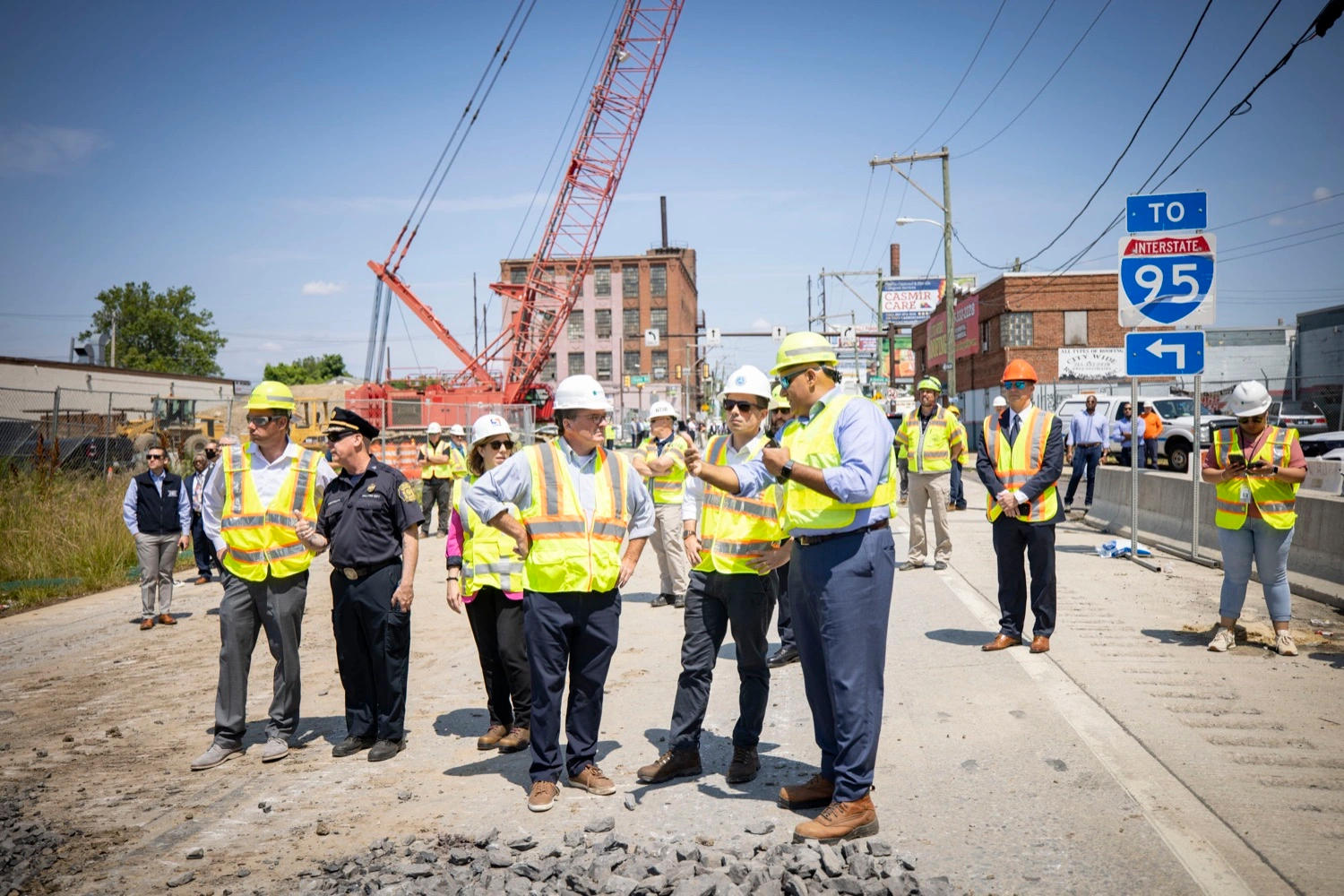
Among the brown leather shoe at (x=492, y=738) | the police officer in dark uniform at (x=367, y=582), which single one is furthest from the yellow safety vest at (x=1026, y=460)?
the police officer in dark uniform at (x=367, y=582)

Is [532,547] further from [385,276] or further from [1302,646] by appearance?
[385,276]

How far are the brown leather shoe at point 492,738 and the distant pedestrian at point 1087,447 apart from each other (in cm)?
1375

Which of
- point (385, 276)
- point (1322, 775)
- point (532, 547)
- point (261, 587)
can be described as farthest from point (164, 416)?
point (1322, 775)

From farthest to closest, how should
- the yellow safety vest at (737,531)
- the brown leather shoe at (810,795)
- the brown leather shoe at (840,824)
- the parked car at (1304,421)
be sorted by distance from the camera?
1. the parked car at (1304,421)
2. the yellow safety vest at (737,531)
3. the brown leather shoe at (810,795)
4. the brown leather shoe at (840,824)

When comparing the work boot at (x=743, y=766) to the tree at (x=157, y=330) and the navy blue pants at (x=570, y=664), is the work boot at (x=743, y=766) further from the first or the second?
the tree at (x=157, y=330)

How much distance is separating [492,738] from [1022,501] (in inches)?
167

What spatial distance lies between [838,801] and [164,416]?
32.6m

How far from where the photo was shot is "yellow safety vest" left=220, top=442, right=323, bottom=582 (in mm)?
5938

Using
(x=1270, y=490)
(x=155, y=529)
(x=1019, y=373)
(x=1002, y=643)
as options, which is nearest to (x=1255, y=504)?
(x=1270, y=490)

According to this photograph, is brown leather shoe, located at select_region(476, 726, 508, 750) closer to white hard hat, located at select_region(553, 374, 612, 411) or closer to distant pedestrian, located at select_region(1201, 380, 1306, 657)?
white hard hat, located at select_region(553, 374, 612, 411)

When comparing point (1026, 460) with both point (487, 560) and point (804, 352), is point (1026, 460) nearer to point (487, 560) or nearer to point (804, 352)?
point (804, 352)

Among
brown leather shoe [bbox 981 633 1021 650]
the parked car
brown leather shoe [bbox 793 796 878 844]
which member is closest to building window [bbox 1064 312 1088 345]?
the parked car

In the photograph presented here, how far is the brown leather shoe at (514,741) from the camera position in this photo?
19.1 feet

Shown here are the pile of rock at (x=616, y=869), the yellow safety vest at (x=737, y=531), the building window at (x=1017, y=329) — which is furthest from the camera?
the building window at (x=1017, y=329)
